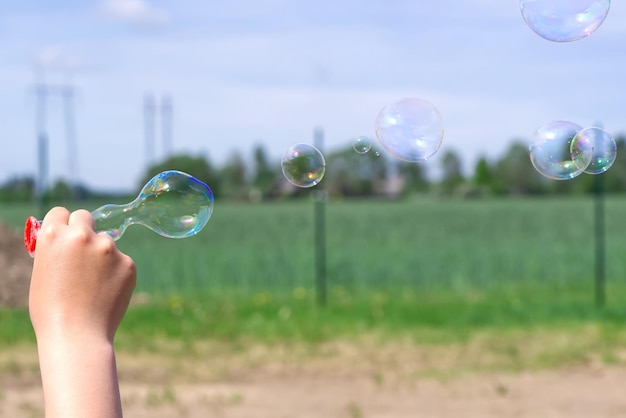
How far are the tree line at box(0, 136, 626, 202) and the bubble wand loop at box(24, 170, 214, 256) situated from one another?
714cm

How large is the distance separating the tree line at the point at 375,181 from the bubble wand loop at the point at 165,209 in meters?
7.14

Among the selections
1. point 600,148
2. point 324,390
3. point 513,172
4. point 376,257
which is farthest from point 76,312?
point 513,172

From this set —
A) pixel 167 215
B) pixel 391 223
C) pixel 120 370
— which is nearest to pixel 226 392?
pixel 120 370

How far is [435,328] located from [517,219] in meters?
13.8

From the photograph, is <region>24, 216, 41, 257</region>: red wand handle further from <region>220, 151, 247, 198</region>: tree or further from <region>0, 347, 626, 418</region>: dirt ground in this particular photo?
<region>220, 151, 247, 198</region>: tree

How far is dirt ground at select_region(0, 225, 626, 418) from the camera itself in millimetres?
5344

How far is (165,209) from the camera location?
197 centimetres

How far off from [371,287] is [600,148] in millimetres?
7893

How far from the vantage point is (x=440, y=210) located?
23125 mm

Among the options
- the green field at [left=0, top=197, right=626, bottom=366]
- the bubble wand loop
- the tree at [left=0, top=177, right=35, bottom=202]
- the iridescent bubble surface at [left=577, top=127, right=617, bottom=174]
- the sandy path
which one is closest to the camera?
the bubble wand loop

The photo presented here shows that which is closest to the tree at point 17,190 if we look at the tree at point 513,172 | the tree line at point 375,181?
the tree line at point 375,181

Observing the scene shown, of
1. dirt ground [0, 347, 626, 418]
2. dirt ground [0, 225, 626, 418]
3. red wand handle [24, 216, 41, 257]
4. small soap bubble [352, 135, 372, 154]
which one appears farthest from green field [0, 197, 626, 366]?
red wand handle [24, 216, 41, 257]

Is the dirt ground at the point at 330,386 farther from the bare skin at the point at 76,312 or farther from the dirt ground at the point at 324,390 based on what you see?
the bare skin at the point at 76,312

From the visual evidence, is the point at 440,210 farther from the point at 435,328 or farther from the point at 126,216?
the point at 126,216
